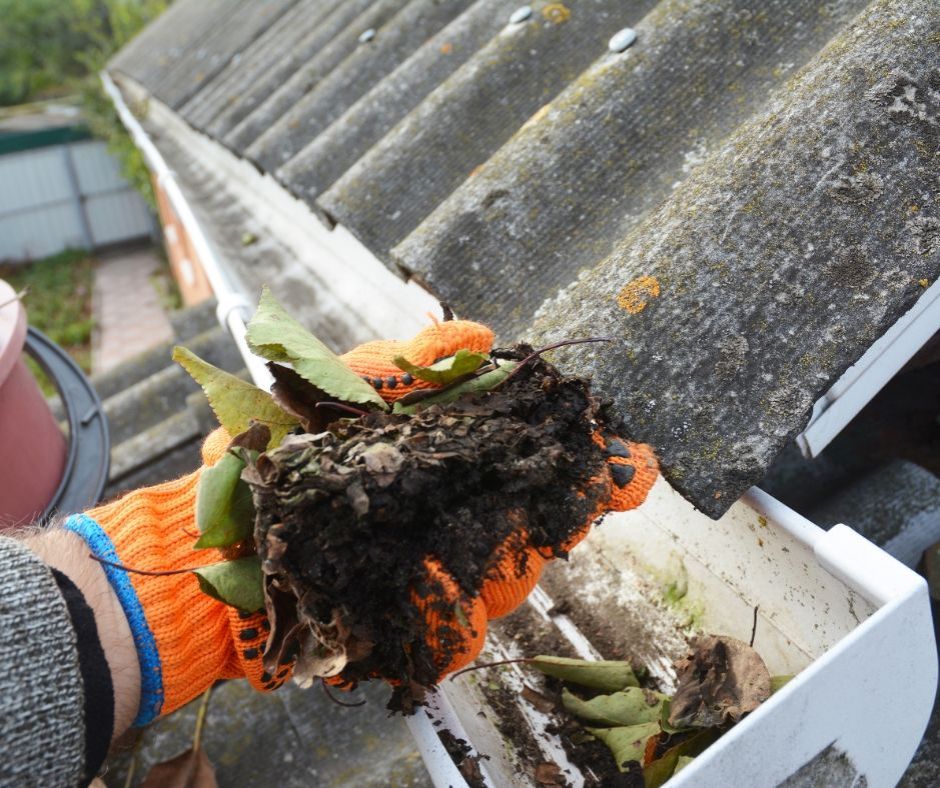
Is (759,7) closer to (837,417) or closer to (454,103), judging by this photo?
(454,103)

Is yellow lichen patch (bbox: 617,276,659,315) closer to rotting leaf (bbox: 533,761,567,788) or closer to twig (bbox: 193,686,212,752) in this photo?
rotting leaf (bbox: 533,761,567,788)

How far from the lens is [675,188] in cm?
164

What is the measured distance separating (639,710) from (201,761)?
35.6 inches

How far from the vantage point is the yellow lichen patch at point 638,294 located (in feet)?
4.33

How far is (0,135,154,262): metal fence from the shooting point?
1576 cm

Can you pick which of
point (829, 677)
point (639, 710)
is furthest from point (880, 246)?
point (639, 710)

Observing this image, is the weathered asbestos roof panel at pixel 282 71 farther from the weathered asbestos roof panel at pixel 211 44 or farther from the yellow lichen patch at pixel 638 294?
the yellow lichen patch at pixel 638 294

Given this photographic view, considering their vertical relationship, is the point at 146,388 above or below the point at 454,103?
below

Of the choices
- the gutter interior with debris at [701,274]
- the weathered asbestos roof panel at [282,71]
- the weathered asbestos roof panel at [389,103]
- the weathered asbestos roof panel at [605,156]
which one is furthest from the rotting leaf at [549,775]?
the weathered asbestos roof panel at [282,71]

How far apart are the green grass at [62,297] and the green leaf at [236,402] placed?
12.2 metres


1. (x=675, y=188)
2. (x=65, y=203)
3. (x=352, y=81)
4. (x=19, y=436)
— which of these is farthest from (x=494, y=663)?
(x=65, y=203)

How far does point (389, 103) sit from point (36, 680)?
6.99ft

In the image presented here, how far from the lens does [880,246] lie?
4.17 feet

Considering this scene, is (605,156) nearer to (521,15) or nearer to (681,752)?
(521,15)
